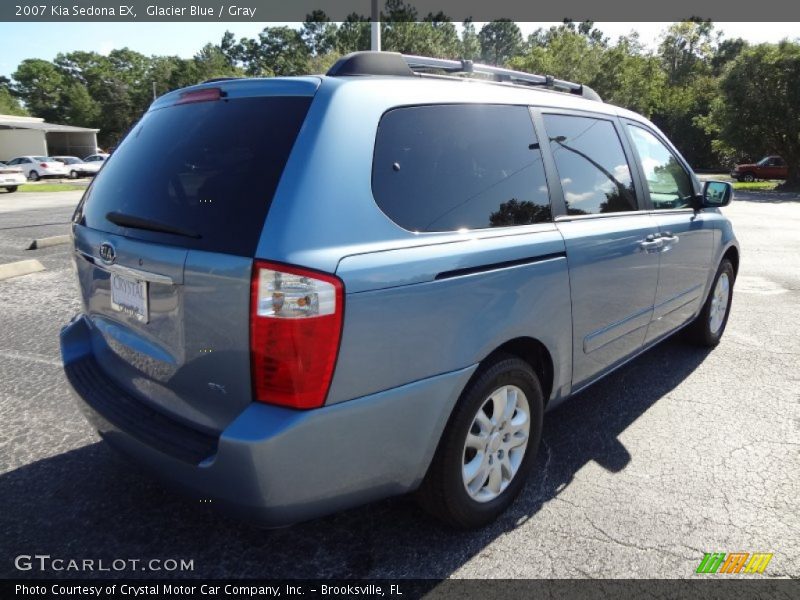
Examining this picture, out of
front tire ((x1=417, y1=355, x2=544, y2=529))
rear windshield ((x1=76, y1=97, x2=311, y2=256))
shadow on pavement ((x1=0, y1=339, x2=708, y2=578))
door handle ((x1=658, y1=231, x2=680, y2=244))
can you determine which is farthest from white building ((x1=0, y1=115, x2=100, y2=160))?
front tire ((x1=417, y1=355, x2=544, y2=529))

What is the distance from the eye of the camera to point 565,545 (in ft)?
7.88

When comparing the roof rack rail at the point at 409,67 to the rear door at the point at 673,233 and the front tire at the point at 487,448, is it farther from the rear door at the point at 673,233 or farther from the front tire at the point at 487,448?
the front tire at the point at 487,448

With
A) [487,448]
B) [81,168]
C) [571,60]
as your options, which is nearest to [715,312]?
[487,448]

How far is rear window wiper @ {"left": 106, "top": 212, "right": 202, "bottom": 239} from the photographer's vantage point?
2000 mm

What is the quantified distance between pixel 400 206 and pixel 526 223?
2.43 ft

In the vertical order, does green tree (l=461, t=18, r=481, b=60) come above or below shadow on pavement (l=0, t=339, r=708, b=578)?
above

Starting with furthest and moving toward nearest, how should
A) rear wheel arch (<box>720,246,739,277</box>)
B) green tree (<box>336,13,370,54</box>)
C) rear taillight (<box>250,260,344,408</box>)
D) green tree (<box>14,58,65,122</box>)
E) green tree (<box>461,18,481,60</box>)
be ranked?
green tree (<box>461,18,481,60</box>) < green tree (<box>14,58,65,122</box>) < green tree (<box>336,13,370,54</box>) < rear wheel arch (<box>720,246,739,277</box>) < rear taillight (<box>250,260,344,408</box>)

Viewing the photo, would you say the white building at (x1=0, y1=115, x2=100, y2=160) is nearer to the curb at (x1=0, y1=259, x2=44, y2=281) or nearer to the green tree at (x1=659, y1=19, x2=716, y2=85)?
the curb at (x1=0, y1=259, x2=44, y2=281)

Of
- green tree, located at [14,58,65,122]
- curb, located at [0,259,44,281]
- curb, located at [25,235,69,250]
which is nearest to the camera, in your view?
curb, located at [0,259,44,281]

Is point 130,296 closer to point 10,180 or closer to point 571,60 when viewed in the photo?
point 10,180

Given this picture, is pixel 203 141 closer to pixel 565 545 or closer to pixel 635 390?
pixel 565 545

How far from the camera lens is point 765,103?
2803 cm

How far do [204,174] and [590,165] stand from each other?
2.01m

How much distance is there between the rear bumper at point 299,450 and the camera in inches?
70.0
